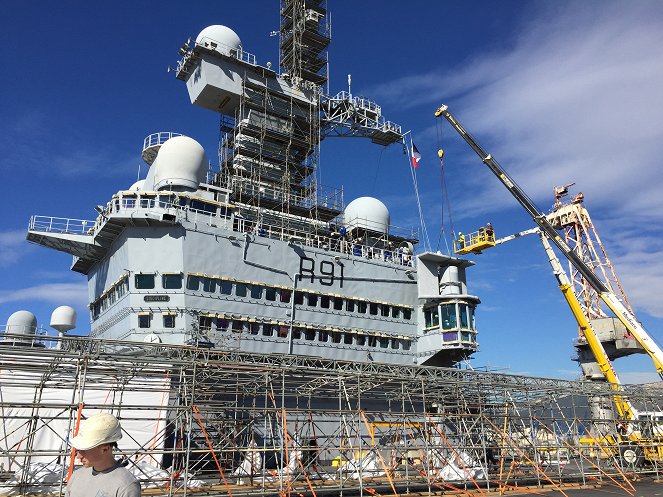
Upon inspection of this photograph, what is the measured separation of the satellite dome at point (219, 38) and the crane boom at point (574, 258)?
1893 cm

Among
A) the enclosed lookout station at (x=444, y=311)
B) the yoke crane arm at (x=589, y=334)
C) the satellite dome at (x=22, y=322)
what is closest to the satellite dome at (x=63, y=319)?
the satellite dome at (x=22, y=322)

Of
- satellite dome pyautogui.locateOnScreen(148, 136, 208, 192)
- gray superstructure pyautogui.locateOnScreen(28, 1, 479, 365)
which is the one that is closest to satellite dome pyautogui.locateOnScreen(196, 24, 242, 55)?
gray superstructure pyautogui.locateOnScreen(28, 1, 479, 365)

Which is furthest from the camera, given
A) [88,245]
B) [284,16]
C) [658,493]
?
[284,16]

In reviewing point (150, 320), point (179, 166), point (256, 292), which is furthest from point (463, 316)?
point (179, 166)

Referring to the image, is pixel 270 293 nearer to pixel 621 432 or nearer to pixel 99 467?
pixel 621 432

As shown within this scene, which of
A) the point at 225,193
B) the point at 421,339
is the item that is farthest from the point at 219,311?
the point at 421,339

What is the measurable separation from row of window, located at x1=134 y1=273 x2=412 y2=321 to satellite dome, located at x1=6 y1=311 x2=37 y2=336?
16.9m

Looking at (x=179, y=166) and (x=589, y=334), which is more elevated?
(x=179, y=166)

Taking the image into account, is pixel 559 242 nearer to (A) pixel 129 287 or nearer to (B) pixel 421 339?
(B) pixel 421 339

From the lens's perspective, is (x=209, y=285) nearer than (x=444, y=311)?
Yes

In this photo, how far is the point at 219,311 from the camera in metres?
33.8

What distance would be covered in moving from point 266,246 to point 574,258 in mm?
24899

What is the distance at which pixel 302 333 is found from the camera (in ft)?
123

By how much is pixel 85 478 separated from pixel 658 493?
1060 inches
